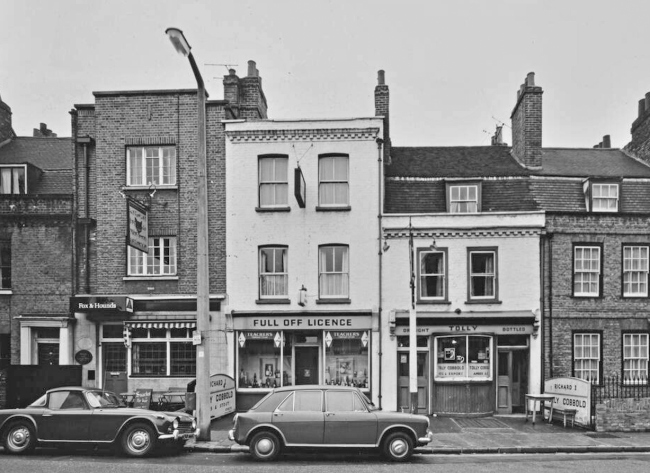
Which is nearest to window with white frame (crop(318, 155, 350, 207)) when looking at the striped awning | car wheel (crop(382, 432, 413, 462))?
the striped awning

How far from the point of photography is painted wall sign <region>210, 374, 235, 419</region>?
55.7ft

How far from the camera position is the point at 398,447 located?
12922 millimetres

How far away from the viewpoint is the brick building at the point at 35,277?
20.4m

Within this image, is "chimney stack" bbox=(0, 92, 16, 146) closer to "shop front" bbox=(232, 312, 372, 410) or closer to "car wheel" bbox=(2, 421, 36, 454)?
"shop front" bbox=(232, 312, 372, 410)

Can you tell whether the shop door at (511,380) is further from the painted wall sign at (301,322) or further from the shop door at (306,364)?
the shop door at (306,364)

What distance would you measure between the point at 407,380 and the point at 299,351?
3954 mm

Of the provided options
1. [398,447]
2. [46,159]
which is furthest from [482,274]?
[46,159]

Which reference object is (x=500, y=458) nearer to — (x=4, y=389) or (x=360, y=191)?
(x=360, y=191)

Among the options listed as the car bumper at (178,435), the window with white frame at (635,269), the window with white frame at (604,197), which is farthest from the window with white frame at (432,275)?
the car bumper at (178,435)

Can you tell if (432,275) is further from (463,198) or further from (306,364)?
(306,364)

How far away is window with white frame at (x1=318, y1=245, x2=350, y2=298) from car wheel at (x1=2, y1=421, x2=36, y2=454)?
10247 mm

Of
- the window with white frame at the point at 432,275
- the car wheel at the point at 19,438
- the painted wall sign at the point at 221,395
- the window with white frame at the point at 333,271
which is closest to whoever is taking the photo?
the car wheel at the point at 19,438

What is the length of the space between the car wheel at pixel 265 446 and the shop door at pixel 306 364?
7.82m

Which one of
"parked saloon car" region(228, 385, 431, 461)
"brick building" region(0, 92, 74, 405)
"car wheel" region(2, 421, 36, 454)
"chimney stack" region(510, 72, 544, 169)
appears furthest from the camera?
"chimney stack" region(510, 72, 544, 169)
